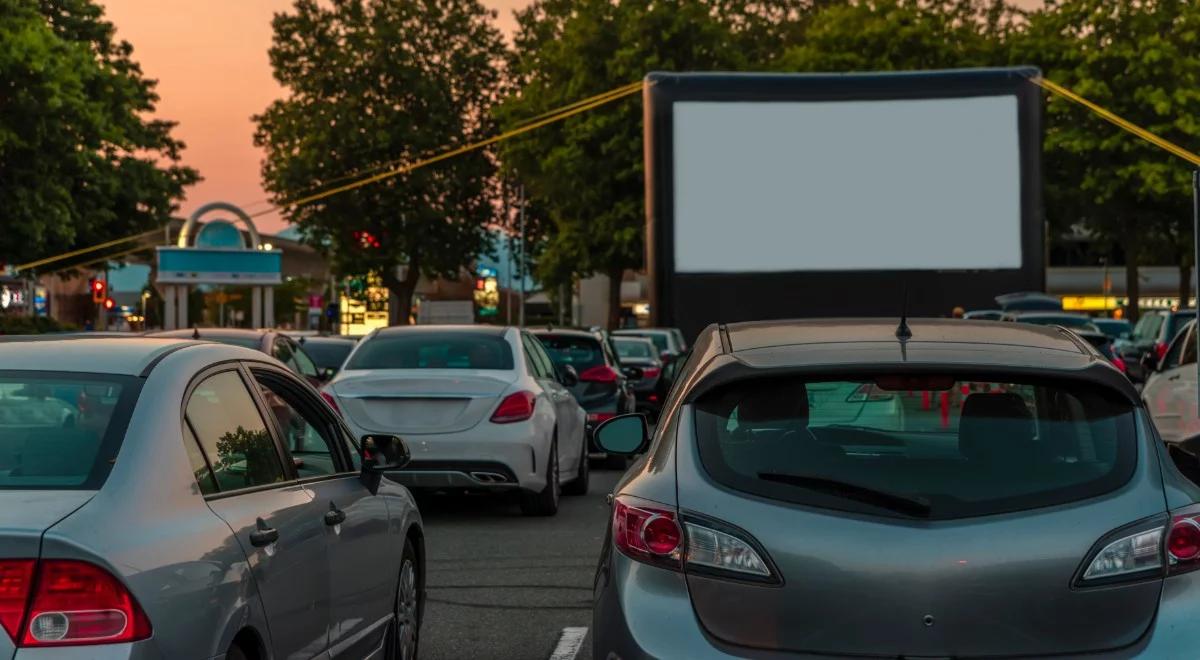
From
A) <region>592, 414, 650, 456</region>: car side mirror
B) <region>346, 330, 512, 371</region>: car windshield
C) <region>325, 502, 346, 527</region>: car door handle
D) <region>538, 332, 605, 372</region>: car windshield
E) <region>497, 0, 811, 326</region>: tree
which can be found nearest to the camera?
<region>325, 502, 346, 527</region>: car door handle

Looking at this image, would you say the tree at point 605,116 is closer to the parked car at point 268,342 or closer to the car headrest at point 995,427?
the parked car at point 268,342

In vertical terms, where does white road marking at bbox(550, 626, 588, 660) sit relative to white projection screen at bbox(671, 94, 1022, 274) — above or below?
below

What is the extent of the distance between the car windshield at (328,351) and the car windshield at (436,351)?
10.4m

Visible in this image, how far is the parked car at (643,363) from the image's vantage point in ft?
87.5

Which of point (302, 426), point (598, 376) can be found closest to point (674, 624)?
point (302, 426)

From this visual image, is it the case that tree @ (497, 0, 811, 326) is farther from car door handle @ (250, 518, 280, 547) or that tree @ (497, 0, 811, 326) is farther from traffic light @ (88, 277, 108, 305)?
car door handle @ (250, 518, 280, 547)

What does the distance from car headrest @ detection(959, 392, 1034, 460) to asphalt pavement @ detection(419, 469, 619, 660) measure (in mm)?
2143

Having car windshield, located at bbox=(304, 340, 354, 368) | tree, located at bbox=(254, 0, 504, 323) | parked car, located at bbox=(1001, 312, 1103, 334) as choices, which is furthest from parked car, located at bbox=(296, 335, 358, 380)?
tree, located at bbox=(254, 0, 504, 323)

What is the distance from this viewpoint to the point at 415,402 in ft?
44.5

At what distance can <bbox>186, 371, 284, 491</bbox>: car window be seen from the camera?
16.7 feet

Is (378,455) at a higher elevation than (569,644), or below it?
higher

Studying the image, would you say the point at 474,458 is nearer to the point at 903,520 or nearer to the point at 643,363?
the point at 903,520

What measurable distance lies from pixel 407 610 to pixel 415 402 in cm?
646

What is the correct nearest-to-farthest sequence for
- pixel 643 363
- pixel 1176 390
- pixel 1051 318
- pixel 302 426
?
pixel 302 426 → pixel 1176 390 → pixel 1051 318 → pixel 643 363
